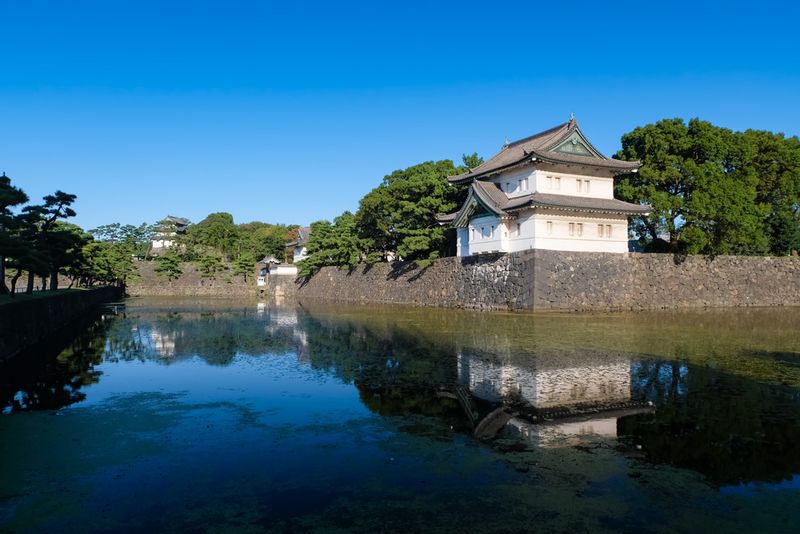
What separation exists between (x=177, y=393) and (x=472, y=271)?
71.8 ft

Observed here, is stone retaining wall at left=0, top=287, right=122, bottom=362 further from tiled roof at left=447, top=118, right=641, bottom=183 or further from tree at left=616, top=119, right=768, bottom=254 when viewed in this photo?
tree at left=616, top=119, right=768, bottom=254

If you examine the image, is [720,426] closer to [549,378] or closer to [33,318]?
[549,378]

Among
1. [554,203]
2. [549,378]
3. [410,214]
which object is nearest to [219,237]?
[410,214]

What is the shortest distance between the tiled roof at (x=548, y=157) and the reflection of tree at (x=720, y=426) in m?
18.7

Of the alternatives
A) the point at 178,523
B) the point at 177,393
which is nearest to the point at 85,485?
the point at 178,523

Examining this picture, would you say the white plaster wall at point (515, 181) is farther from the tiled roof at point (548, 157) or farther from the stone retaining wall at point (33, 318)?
the stone retaining wall at point (33, 318)

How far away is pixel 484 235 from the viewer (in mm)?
29219

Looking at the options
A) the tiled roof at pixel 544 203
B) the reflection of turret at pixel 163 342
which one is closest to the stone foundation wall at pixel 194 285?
the tiled roof at pixel 544 203

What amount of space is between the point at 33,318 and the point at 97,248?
26.1m

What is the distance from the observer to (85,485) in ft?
16.9

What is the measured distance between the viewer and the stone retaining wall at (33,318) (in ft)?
42.7

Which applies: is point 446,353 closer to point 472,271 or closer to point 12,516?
point 12,516

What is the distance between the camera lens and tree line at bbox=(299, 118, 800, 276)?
95.5ft

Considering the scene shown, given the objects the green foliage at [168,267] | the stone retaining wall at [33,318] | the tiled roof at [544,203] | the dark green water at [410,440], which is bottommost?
the dark green water at [410,440]
